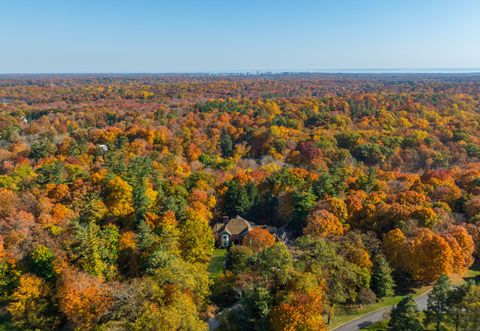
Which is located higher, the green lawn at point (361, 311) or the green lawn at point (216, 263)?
the green lawn at point (361, 311)

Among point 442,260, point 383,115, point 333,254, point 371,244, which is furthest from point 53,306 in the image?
point 383,115

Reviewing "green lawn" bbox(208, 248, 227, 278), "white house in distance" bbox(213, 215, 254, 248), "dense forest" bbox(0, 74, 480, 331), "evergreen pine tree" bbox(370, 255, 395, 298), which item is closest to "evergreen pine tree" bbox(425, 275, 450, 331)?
"dense forest" bbox(0, 74, 480, 331)

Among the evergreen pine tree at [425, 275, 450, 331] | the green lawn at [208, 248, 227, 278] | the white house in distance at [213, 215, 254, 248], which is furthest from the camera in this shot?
the white house in distance at [213, 215, 254, 248]

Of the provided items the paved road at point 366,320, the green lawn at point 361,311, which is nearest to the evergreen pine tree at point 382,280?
the green lawn at point 361,311

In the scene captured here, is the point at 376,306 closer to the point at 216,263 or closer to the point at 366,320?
the point at 366,320

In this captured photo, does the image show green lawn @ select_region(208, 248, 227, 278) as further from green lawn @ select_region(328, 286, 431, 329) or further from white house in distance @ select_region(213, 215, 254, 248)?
green lawn @ select_region(328, 286, 431, 329)

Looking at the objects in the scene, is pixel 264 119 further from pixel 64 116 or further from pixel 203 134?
pixel 64 116

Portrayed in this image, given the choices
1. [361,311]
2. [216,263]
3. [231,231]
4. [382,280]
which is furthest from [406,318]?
[231,231]

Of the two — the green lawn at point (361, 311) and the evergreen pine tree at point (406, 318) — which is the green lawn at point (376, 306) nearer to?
the green lawn at point (361, 311)
